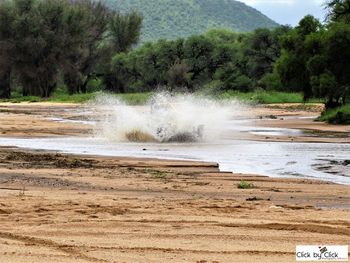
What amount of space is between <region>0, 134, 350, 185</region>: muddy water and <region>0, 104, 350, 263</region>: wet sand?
2098mm

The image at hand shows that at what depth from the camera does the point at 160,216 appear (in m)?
9.16

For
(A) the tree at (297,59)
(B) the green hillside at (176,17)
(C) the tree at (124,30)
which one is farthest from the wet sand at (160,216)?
(B) the green hillside at (176,17)

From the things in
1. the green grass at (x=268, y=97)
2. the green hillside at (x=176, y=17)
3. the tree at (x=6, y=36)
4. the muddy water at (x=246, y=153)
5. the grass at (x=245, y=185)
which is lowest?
the muddy water at (x=246, y=153)

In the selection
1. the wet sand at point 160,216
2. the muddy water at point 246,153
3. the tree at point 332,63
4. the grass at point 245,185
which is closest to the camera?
the wet sand at point 160,216

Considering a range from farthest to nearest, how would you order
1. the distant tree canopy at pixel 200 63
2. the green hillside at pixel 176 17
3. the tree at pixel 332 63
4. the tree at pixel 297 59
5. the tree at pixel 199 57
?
the green hillside at pixel 176 17 → the tree at pixel 199 57 → the distant tree canopy at pixel 200 63 → the tree at pixel 297 59 → the tree at pixel 332 63

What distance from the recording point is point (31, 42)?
81.6 meters

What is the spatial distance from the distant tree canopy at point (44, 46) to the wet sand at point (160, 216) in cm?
Answer: 6911

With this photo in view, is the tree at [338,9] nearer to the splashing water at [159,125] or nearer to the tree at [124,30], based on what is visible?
the splashing water at [159,125]

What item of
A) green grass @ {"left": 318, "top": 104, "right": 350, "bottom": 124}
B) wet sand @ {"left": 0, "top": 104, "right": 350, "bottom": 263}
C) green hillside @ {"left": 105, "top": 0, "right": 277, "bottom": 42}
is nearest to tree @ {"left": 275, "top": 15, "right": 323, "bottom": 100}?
green grass @ {"left": 318, "top": 104, "right": 350, "bottom": 124}

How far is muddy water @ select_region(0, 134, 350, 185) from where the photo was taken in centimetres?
1662

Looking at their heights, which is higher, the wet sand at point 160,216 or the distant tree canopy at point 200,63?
the distant tree canopy at point 200,63

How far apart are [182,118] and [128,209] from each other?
16.9 m

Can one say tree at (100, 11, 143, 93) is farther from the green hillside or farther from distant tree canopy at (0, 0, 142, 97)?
the green hillside

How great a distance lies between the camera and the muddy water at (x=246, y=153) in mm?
16625
